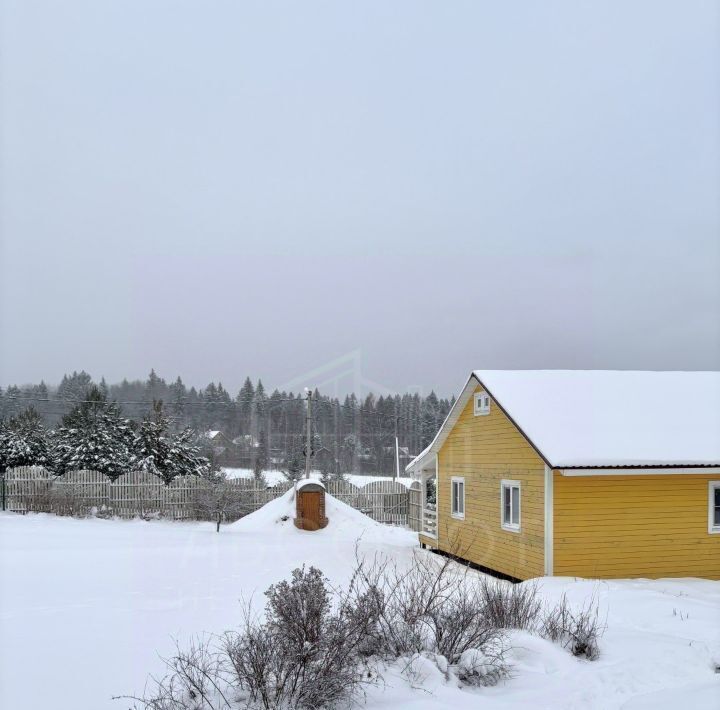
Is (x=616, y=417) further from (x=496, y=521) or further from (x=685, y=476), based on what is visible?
(x=496, y=521)

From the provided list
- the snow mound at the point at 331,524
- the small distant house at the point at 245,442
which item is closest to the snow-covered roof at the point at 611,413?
the snow mound at the point at 331,524

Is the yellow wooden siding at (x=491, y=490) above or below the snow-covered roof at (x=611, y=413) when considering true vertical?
below

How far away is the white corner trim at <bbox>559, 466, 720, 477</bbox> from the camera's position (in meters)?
12.8

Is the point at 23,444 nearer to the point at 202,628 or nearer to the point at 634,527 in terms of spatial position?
the point at 202,628

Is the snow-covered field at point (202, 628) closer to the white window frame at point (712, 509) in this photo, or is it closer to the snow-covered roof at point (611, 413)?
the white window frame at point (712, 509)

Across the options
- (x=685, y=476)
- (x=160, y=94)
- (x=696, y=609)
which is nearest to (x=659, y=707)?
(x=696, y=609)

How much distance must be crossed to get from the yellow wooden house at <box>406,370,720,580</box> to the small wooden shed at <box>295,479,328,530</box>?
256 inches

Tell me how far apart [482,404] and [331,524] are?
326 inches

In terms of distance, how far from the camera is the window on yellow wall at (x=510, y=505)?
14711 millimetres

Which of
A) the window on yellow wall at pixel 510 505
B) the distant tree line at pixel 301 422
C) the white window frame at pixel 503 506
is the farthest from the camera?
the distant tree line at pixel 301 422

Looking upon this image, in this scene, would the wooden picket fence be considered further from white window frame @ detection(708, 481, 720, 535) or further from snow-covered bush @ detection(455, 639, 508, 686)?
snow-covered bush @ detection(455, 639, 508, 686)

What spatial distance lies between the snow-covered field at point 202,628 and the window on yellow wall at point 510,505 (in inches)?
95.3

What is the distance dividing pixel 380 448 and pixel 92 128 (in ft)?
165

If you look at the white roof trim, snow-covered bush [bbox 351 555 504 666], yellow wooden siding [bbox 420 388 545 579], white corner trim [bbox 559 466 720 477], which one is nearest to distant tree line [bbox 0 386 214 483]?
Result: the white roof trim
